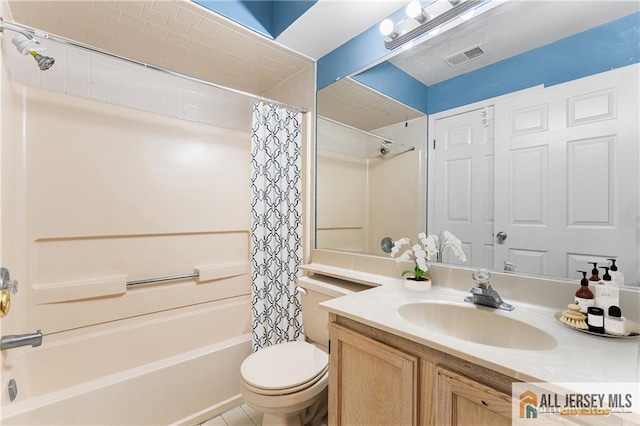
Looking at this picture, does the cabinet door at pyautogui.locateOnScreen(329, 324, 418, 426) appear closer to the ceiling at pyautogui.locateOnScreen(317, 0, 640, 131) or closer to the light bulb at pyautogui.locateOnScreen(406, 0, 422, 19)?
the ceiling at pyautogui.locateOnScreen(317, 0, 640, 131)

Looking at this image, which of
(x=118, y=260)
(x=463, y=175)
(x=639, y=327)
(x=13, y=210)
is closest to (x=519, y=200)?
(x=463, y=175)

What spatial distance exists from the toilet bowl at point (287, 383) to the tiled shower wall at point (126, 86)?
1.74 m

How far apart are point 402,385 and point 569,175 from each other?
90cm

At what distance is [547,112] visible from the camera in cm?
100

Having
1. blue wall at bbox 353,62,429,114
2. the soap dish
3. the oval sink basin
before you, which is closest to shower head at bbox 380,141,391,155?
blue wall at bbox 353,62,429,114

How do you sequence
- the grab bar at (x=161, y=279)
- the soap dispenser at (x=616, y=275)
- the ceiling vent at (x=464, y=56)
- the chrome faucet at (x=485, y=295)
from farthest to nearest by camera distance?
the grab bar at (x=161, y=279), the ceiling vent at (x=464, y=56), the chrome faucet at (x=485, y=295), the soap dispenser at (x=616, y=275)

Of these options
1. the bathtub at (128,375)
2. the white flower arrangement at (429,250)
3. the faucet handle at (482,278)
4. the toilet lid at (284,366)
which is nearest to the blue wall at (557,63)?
the white flower arrangement at (429,250)

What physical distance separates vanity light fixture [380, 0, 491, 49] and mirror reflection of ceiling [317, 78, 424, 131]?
0.29m

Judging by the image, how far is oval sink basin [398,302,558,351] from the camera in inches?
33.7

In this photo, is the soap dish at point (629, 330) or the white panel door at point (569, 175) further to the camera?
the white panel door at point (569, 175)

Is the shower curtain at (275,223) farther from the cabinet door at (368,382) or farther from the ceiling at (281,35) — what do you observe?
the cabinet door at (368,382)

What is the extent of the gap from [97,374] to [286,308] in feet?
3.86

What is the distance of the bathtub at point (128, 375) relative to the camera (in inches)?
49.0

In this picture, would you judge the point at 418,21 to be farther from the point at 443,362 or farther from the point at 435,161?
the point at 443,362
